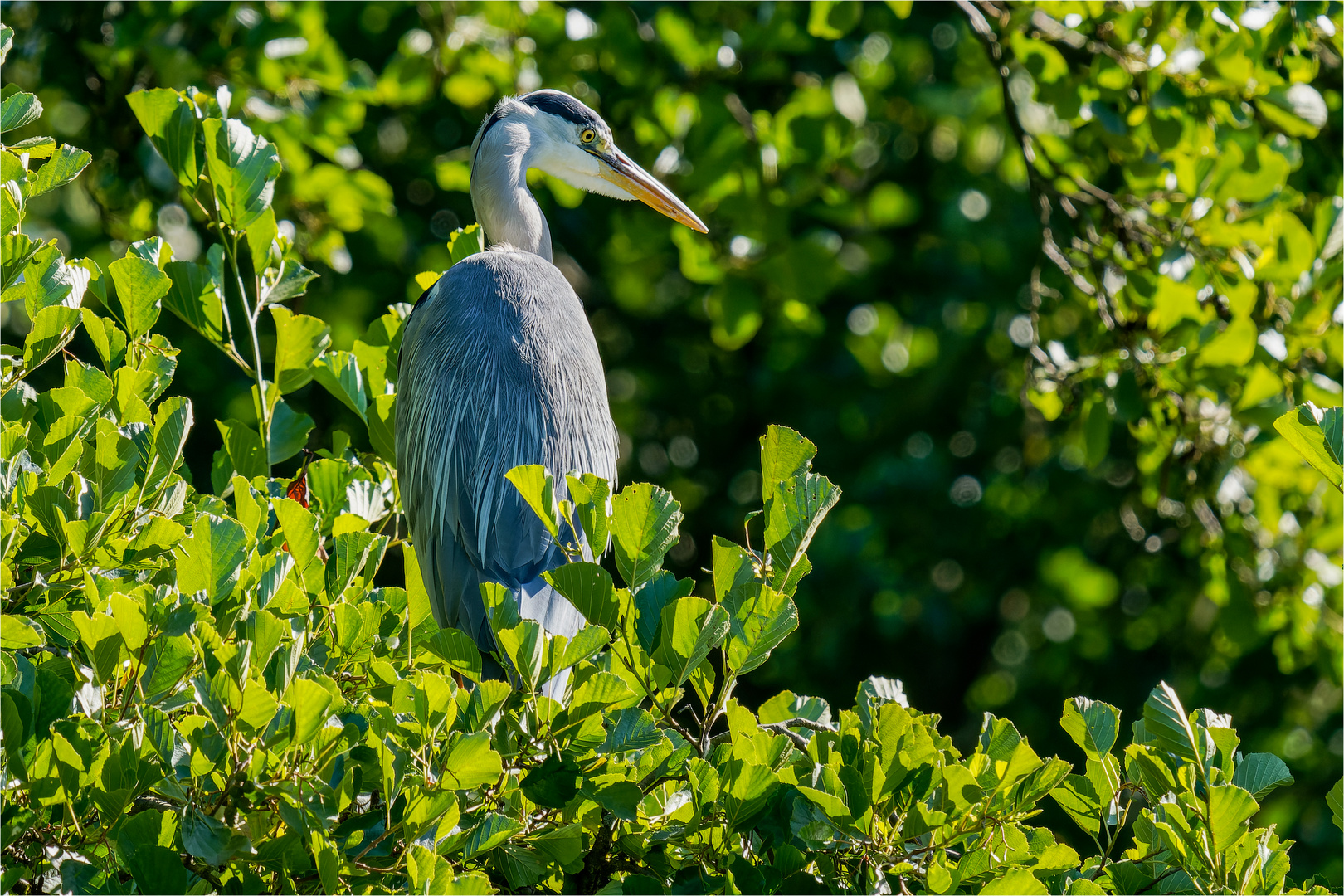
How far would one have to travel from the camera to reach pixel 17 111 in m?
1.79

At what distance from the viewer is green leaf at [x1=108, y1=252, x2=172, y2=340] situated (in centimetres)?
194

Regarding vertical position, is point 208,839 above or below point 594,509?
below

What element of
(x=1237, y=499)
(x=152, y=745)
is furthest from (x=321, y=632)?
(x=1237, y=499)

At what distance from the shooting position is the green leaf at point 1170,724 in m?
1.47

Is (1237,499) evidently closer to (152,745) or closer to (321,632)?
(321,632)

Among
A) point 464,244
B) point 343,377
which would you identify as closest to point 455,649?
point 343,377

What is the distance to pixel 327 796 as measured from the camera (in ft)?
4.41

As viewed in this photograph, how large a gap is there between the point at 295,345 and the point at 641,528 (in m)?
A: 1.04

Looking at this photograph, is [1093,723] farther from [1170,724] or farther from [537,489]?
[537,489]

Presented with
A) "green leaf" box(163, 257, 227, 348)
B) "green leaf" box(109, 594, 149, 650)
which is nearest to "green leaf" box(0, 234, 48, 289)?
"green leaf" box(163, 257, 227, 348)

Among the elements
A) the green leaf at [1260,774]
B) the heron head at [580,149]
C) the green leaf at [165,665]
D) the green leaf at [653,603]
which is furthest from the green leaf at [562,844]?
the heron head at [580,149]

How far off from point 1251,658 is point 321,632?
16.7 feet

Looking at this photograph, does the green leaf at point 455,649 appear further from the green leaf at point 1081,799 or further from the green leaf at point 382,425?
the green leaf at point 382,425

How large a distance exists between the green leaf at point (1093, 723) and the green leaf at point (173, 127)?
1.75 meters
